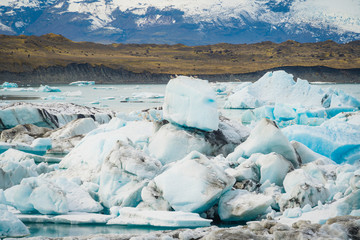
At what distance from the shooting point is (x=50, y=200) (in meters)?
5.61

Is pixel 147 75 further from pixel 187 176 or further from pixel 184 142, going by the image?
pixel 187 176

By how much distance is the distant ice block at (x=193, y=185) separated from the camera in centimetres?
554

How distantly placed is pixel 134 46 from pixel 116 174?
81186 millimetres

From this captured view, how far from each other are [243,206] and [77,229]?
1842 mm

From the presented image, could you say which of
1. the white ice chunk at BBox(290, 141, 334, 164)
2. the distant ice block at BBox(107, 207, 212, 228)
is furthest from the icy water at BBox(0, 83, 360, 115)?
the distant ice block at BBox(107, 207, 212, 228)

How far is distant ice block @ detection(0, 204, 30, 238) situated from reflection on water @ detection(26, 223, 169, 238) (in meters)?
0.18

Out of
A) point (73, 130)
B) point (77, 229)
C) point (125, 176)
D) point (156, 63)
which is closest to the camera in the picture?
point (77, 229)

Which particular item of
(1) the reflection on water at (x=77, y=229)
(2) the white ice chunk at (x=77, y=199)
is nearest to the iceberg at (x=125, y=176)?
(2) the white ice chunk at (x=77, y=199)

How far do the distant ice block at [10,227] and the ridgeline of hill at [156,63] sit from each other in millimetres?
47792

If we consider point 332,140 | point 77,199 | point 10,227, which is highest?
point 10,227

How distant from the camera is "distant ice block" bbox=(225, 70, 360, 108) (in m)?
19.6

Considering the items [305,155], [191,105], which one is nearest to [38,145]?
[191,105]

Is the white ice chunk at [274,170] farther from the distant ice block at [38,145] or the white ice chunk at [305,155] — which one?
the distant ice block at [38,145]

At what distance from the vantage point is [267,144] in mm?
7340
